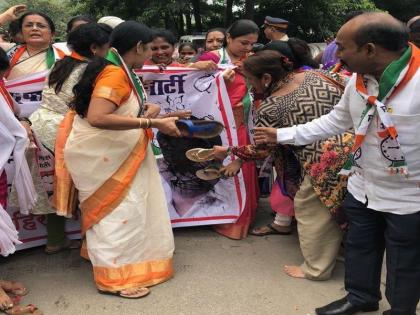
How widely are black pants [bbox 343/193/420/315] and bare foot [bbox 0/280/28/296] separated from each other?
5.99 ft

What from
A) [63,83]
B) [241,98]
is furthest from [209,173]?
[63,83]

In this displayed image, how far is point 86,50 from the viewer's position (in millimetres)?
2770

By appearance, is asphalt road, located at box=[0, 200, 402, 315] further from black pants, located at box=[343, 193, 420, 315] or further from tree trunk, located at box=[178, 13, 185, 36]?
tree trunk, located at box=[178, 13, 185, 36]

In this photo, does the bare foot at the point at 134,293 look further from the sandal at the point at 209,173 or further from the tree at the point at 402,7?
the tree at the point at 402,7

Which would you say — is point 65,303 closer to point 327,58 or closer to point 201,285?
point 201,285

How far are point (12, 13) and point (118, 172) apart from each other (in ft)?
5.16

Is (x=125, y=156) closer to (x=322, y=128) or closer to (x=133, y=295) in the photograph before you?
(x=133, y=295)

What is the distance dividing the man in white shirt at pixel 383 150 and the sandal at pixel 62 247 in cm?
190

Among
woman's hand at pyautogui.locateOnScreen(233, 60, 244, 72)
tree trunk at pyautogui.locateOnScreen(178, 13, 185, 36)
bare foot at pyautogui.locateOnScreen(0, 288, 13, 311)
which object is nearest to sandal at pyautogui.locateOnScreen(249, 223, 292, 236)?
woman's hand at pyautogui.locateOnScreen(233, 60, 244, 72)

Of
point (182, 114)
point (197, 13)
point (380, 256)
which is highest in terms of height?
point (197, 13)

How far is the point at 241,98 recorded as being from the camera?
338 centimetres

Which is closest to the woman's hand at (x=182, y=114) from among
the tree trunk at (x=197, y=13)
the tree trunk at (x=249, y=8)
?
the tree trunk at (x=249, y=8)

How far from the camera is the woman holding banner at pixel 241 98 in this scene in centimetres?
335

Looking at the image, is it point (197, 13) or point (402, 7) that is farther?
point (402, 7)
